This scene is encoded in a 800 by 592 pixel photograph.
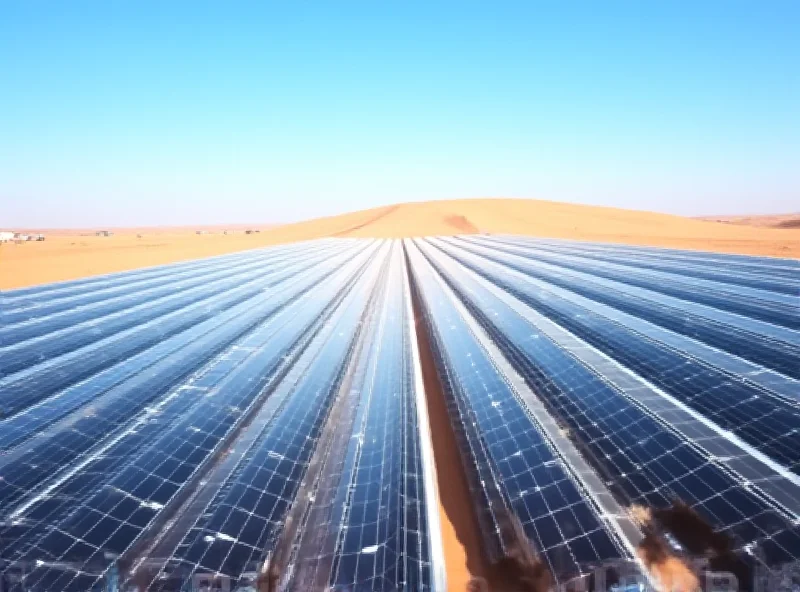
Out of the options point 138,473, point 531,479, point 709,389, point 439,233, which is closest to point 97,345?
point 138,473

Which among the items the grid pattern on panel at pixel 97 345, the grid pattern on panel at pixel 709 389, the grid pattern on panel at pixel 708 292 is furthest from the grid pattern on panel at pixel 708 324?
the grid pattern on panel at pixel 97 345

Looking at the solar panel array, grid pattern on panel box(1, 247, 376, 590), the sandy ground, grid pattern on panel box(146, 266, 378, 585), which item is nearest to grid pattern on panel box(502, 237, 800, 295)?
the solar panel array

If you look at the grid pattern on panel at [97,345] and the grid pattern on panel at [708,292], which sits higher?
the grid pattern on panel at [97,345]

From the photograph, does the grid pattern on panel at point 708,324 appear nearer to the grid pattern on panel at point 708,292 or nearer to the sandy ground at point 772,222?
the grid pattern on panel at point 708,292

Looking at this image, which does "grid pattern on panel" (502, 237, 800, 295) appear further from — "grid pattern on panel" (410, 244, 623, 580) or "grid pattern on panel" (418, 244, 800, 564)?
"grid pattern on panel" (410, 244, 623, 580)

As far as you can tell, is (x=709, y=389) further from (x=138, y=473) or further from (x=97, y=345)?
(x=97, y=345)

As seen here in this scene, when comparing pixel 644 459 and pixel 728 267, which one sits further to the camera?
pixel 728 267

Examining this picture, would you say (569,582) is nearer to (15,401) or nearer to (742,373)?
(742,373)
